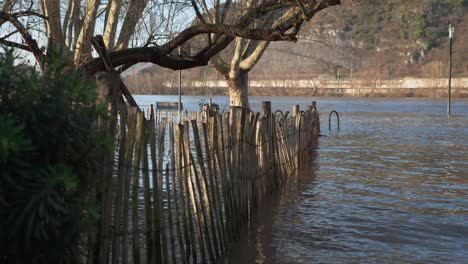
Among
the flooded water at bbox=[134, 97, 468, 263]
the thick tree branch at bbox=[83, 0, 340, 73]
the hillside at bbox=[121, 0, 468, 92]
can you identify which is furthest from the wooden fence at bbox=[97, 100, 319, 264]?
the hillside at bbox=[121, 0, 468, 92]

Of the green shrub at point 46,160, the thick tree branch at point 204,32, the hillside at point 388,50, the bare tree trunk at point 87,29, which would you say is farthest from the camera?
the hillside at point 388,50

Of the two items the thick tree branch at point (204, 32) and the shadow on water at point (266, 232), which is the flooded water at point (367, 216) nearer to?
the shadow on water at point (266, 232)

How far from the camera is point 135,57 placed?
10367mm

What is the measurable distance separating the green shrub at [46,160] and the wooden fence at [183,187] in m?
1.10

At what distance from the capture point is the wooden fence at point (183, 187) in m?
4.59

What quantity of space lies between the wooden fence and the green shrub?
43.2 inches

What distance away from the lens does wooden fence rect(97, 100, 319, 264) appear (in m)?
4.59

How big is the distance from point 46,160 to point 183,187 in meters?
2.76

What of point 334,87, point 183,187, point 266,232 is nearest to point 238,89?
point 266,232

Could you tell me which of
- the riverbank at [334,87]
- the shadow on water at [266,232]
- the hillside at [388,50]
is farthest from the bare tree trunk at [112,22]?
the hillside at [388,50]

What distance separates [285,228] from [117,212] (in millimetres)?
4124

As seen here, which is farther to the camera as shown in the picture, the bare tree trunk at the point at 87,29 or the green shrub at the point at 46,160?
the bare tree trunk at the point at 87,29

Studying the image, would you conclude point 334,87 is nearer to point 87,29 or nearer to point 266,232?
point 87,29

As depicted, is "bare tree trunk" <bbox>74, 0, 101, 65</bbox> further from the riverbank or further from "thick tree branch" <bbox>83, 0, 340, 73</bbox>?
the riverbank
